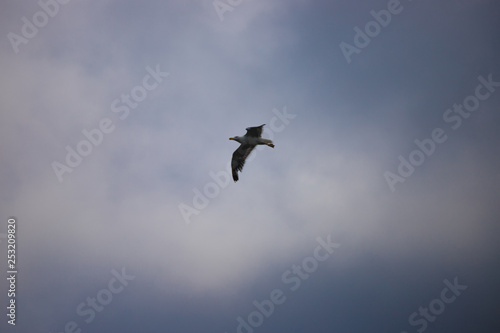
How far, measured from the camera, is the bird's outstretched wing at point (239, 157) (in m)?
51.6

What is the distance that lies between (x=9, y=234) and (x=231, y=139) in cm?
2874

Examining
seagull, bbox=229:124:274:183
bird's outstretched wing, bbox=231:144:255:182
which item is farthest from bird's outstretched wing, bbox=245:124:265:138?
bird's outstretched wing, bbox=231:144:255:182

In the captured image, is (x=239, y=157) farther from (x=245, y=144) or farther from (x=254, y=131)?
(x=254, y=131)

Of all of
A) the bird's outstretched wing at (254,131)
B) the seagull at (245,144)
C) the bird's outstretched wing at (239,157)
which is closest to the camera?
the bird's outstretched wing at (254,131)

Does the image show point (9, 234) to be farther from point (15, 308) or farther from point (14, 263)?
point (15, 308)

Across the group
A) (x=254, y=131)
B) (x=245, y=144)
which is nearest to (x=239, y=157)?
(x=245, y=144)

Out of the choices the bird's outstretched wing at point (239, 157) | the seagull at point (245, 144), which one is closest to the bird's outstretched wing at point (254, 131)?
the seagull at point (245, 144)

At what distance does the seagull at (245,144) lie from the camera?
48.8 m

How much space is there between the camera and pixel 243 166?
53125 mm

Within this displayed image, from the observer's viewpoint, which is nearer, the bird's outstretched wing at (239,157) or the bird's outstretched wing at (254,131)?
the bird's outstretched wing at (254,131)

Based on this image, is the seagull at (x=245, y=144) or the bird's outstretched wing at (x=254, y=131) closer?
the bird's outstretched wing at (x=254, y=131)

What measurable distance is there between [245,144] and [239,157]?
9.06ft

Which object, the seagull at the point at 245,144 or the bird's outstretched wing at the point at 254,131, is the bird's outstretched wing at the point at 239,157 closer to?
the seagull at the point at 245,144

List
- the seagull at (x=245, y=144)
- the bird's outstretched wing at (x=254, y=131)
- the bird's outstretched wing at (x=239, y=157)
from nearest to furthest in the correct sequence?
the bird's outstretched wing at (x=254, y=131)
the seagull at (x=245, y=144)
the bird's outstretched wing at (x=239, y=157)
